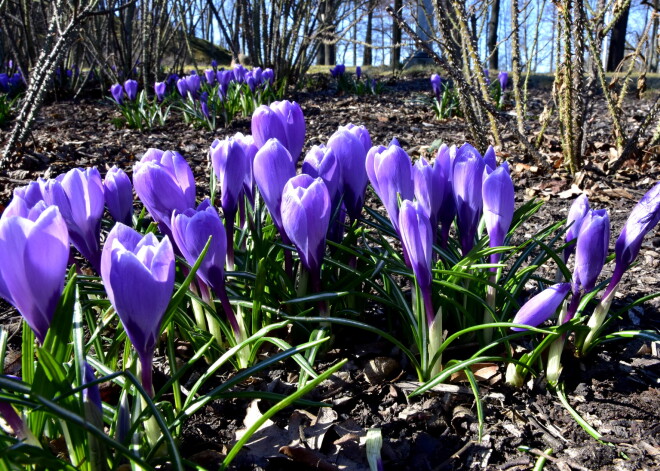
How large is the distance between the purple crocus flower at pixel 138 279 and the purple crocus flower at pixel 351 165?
708 millimetres

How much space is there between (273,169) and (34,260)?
0.65 metres

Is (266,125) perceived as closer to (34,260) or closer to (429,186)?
(429,186)

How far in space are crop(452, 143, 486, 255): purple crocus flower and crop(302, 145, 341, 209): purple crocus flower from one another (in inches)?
13.2

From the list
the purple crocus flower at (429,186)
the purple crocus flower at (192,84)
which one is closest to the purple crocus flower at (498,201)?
the purple crocus flower at (429,186)

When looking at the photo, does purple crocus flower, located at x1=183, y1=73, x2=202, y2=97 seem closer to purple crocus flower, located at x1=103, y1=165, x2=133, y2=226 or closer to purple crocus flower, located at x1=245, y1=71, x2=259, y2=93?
purple crocus flower, located at x1=245, y1=71, x2=259, y2=93

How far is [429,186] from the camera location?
1426 mm

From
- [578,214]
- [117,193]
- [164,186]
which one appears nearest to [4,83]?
[117,193]

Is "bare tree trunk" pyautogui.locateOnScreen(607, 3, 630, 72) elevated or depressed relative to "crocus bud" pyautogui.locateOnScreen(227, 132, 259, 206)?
elevated

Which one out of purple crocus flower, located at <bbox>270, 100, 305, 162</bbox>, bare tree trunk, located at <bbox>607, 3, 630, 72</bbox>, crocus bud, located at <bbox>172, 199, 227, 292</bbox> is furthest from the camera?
bare tree trunk, located at <bbox>607, 3, 630, 72</bbox>

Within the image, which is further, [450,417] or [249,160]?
[249,160]

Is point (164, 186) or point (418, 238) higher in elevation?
point (164, 186)

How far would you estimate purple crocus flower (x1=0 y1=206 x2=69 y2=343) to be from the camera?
84 centimetres

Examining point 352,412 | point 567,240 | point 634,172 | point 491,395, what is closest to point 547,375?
point 491,395

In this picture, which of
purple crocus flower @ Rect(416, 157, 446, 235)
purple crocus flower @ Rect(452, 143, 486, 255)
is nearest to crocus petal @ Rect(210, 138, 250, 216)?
purple crocus flower @ Rect(416, 157, 446, 235)
